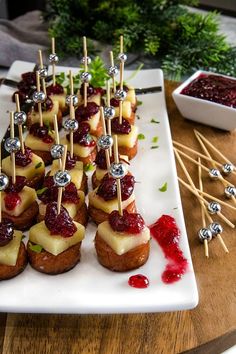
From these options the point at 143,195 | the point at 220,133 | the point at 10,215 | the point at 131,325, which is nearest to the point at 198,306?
the point at 131,325

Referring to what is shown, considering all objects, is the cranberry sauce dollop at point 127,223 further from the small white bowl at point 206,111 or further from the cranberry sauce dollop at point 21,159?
the small white bowl at point 206,111

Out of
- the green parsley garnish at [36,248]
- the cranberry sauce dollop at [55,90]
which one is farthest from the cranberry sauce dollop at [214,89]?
the green parsley garnish at [36,248]

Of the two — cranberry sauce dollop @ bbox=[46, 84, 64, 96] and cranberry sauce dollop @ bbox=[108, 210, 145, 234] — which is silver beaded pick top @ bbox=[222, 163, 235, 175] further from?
cranberry sauce dollop @ bbox=[46, 84, 64, 96]

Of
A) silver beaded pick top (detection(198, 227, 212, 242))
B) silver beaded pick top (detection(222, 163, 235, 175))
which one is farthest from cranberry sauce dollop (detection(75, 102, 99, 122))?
silver beaded pick top (detection(198, 227, 212, 242))

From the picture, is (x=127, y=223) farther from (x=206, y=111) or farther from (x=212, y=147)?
Result: (x=206, y=111)

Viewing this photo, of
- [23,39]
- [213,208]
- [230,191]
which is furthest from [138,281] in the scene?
[23,39]
